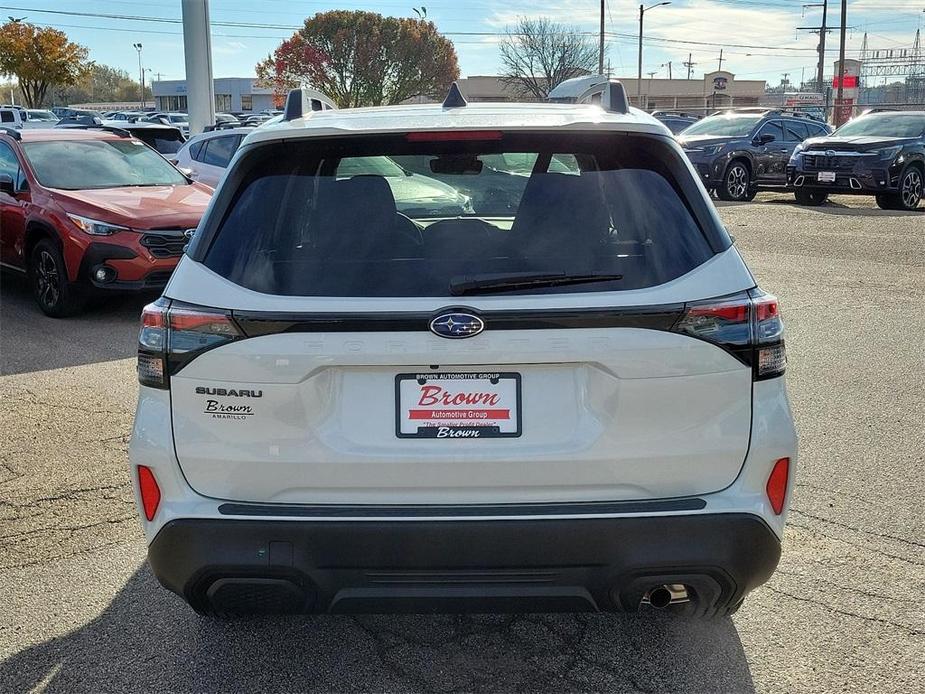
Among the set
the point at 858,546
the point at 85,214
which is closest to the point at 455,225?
the point at 858,546

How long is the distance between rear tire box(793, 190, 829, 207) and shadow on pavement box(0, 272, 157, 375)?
14.1 metres

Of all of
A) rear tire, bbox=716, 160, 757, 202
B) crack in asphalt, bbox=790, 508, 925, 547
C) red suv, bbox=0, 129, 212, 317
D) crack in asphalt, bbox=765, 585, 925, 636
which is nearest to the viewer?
crack in asphalt, bbox=765, 585, 925, 636

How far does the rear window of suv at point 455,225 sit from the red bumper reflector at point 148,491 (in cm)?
62

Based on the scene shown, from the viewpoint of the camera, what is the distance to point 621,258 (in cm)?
277

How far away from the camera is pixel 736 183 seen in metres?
20.6

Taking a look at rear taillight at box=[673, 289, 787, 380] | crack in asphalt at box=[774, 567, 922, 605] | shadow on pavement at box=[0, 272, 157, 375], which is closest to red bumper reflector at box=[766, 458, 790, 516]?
rear taillight at box=[673, 289, 787, 380]

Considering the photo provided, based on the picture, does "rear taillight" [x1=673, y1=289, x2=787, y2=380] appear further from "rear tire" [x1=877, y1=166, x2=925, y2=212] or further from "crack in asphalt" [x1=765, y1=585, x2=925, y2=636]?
"rear tire" [x1=877, y1=166, x2=925, y2=212]

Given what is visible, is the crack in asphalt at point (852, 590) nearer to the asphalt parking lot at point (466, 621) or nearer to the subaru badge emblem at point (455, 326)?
the asphalt parking lot at point (466, 621)

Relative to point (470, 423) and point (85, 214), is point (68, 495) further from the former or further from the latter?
point (85, 214)

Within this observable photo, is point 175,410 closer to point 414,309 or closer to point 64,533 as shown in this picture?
point 414,309

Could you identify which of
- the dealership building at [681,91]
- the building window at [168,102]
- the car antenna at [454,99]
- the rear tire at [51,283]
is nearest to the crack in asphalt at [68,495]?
the car antenna at [454,99]

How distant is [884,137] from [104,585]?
18.1 meters

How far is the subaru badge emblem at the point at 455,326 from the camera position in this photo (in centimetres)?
259

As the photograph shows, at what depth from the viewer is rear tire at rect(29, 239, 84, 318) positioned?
8742 millimetres
